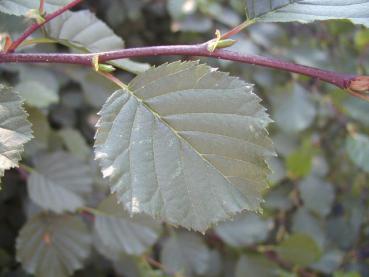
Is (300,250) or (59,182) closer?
(59,182)

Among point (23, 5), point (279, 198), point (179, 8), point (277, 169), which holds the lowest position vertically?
point (279, 198)

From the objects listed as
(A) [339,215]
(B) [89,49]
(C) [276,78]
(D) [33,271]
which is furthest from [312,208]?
(B) [89,49]

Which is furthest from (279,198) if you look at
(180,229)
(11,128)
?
(11,128)

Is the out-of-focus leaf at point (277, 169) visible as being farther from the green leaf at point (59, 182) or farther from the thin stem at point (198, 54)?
the thin stem at point (198, 54)

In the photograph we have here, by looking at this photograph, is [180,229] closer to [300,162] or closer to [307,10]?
[300,162]

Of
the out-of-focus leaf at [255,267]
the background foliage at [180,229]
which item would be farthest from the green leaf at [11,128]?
the out-of-focus leaf at [255,267]

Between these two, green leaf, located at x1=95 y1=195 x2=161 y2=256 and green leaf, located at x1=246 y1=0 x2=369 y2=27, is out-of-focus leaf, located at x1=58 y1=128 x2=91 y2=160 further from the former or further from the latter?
green leaf, located at x1=246 y1=0 x2=369 y2=27
